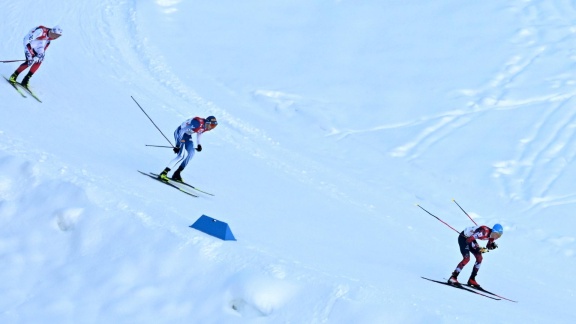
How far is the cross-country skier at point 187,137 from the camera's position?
14.5 metres

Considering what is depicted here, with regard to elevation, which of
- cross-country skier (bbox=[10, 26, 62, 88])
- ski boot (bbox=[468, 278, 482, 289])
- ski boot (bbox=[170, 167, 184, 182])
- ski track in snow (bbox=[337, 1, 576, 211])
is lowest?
ski boot (bbox=[170, 167, 184, 182])

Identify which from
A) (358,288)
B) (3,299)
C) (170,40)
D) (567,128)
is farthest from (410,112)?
(3,299)

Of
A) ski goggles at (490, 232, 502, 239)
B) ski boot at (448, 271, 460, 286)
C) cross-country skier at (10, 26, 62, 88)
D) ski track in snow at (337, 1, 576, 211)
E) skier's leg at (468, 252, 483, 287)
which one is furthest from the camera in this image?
ski track in snow at (337, 1, 576, 211)

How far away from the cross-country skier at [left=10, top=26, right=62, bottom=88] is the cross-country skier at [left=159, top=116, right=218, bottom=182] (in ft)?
12.0

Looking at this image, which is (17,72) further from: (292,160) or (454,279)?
(454,279)

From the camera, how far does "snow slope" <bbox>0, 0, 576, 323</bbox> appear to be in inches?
420

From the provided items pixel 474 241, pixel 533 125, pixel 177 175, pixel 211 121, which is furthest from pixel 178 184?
pixel 533 125

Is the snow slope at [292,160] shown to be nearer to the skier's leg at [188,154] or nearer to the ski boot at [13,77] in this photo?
the ski boot at [13,77]

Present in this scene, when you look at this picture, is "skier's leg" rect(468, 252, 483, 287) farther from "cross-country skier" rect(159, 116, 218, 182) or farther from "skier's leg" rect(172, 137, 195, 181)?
"skier's leg" rect(172, 137, 195, 181)

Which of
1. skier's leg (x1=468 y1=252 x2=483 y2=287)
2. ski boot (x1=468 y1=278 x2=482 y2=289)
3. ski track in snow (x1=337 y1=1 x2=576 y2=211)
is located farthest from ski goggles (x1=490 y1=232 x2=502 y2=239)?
ski track in snow (x1=337 y1=1 x2=576 y2=211)

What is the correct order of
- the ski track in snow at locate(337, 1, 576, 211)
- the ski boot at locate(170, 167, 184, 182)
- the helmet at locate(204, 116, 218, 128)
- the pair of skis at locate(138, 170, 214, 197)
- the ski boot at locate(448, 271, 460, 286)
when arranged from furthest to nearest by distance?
the ski track in snow at locate(337, 1, 576, 211) < the ski boot at locate(170, 167, 184, 182) < the pair of skis at locate(138, 170, 214, 197) < the helmet at locate(204, 116, 218, 128) < the ski boot at locate(448, 271, 460, 286)

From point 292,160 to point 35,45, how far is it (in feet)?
17.1

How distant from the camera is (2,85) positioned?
56.6 ft

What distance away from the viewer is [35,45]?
682 inches
